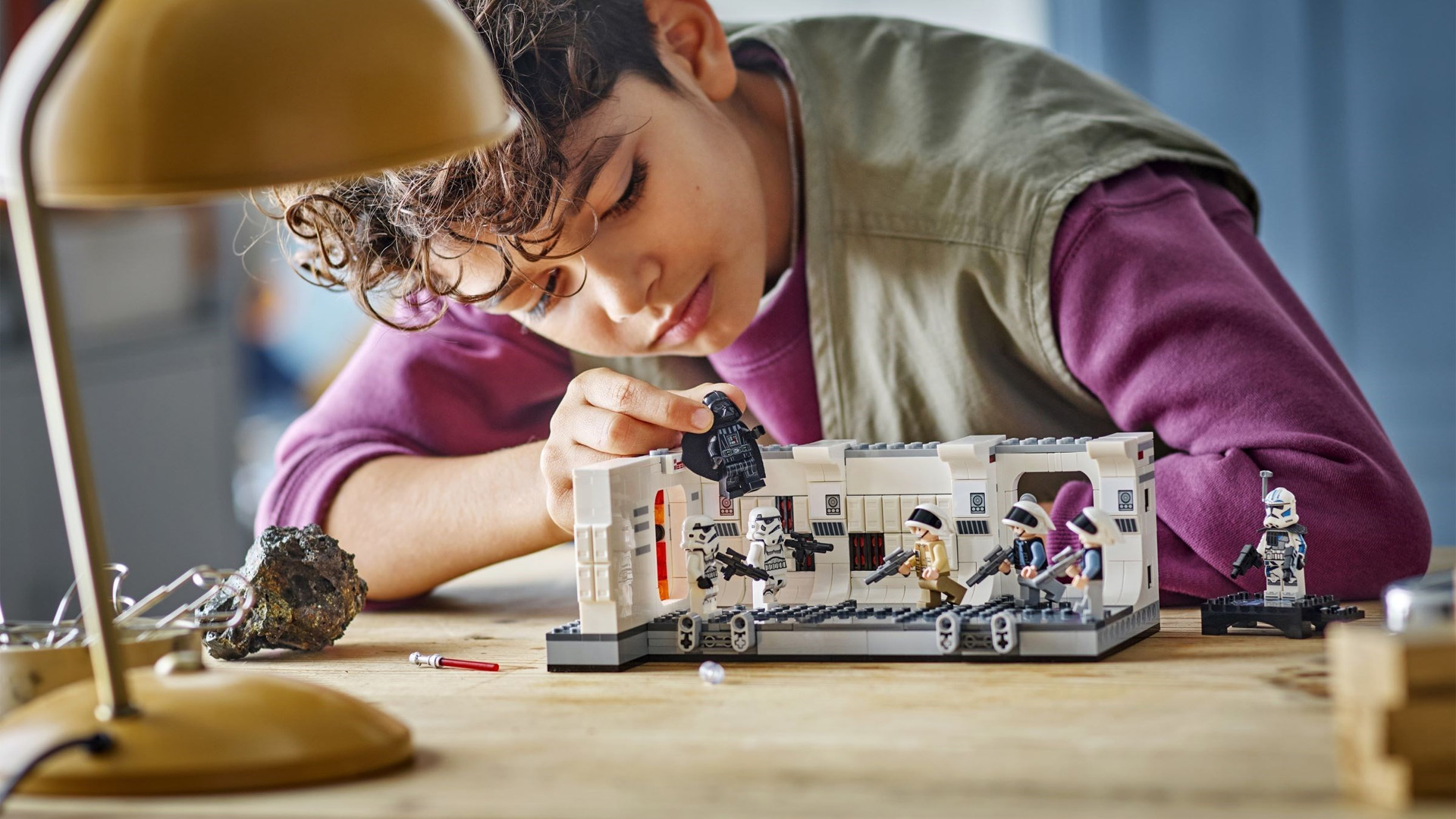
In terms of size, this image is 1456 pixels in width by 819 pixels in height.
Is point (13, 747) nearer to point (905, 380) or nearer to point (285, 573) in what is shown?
point (285, 573)

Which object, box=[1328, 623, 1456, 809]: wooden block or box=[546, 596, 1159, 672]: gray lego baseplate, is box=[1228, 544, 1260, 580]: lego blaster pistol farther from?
box=[1328, 623, 1456, 809]: wooden block

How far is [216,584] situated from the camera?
977 mm

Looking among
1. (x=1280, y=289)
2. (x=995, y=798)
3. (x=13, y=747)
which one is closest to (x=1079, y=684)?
(x=995, y=798)

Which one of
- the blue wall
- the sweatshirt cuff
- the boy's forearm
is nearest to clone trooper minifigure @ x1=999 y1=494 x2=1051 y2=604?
the boy's forearm

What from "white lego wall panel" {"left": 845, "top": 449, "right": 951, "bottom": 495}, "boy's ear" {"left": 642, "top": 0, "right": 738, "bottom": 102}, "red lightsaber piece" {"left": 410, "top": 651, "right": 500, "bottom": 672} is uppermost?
"boy's ear" {"left": 642, "top": 0, "right": 738, "bottom": 102}

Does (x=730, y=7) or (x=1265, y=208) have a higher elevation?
(x=730, y=7)

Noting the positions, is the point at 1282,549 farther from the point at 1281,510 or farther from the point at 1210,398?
the point at 1210,398

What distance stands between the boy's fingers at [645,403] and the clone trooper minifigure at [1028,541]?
23 cm

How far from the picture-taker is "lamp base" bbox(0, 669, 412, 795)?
637 mm

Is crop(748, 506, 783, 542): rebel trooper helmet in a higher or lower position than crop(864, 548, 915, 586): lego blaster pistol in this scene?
higher

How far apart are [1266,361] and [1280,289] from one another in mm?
262

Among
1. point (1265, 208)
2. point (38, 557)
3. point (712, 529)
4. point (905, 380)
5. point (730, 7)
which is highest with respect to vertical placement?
point (730, 7)

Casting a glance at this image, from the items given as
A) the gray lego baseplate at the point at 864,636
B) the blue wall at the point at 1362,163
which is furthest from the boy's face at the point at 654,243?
the blue wall at the point at 1362,163

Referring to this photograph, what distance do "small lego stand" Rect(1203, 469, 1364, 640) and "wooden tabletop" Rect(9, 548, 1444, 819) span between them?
0.02 m
